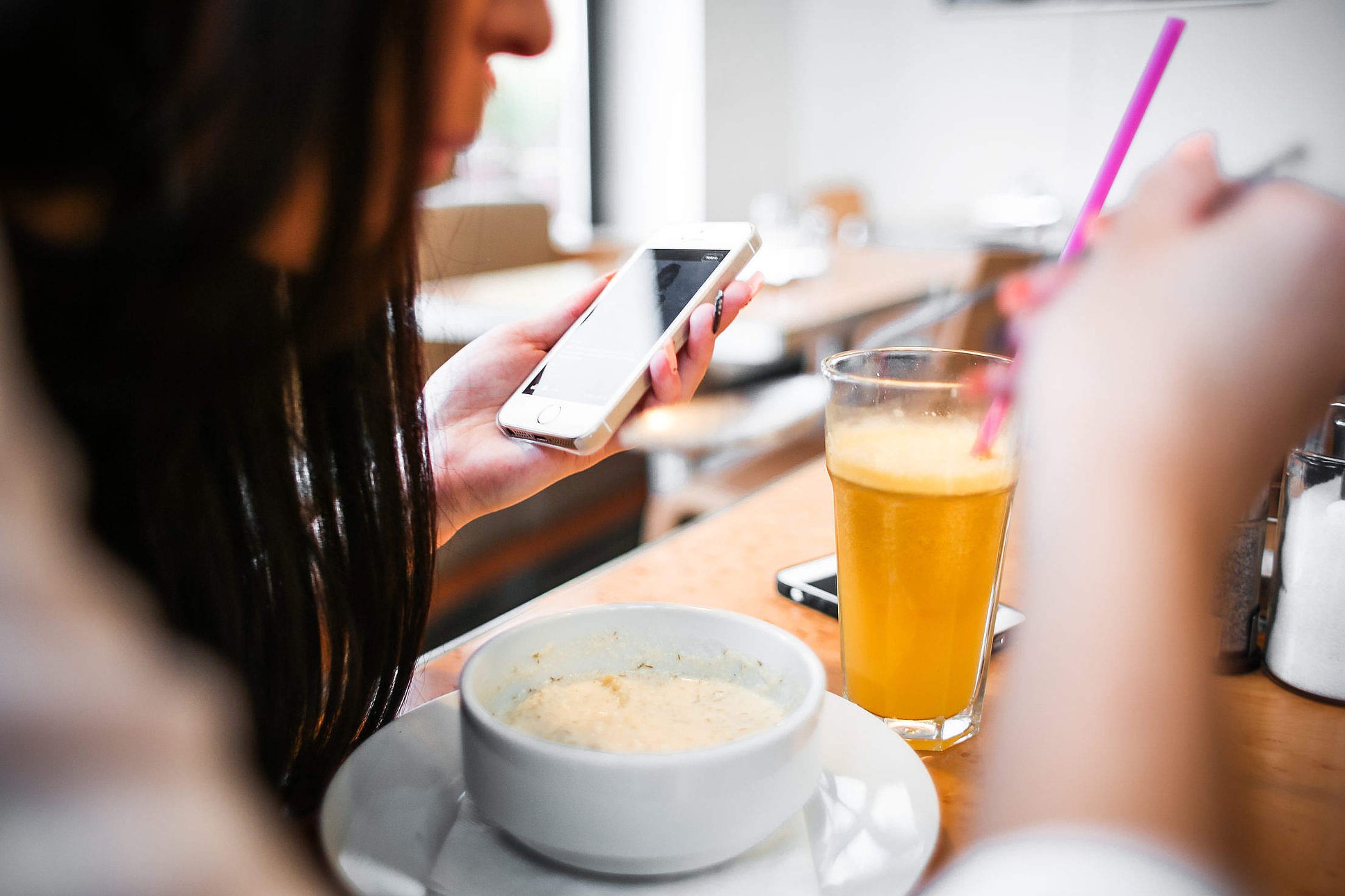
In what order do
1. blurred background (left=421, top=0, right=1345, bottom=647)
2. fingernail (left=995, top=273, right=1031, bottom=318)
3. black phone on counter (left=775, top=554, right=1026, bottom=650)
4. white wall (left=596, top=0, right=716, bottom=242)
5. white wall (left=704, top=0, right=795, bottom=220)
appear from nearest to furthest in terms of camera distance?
fingernail (left=995, top=273, right=1031, bottom=318) < black phone on counter (left=775, top=554, right=1026, bottom=650) < blurred background (left=421, top=0, right=1345, bottom=647) < white wall (left=596, top=0, right=716, bottom=242) < white wall (left=704, top=0, right=795, bottom=220)

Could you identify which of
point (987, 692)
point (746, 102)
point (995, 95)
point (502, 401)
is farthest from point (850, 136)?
point (987, 692)

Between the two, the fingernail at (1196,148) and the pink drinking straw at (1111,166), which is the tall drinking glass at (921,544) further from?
the fingernail at (1196,148)

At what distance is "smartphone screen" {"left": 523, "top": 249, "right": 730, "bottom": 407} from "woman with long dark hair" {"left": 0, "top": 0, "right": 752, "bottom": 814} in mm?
172

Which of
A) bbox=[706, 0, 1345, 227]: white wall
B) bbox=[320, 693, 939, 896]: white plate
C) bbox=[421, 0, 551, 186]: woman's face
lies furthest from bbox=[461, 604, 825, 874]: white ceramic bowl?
bbox=[706, 0, 1345, 227]: white wall

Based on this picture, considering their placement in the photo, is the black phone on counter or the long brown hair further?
the black phone on counter

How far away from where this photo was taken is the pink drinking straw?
469 millimetres

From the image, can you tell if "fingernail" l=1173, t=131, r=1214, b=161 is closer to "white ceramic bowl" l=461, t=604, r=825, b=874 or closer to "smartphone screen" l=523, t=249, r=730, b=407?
"white ceramic bowl" l=461, t=604, r=825, b=874

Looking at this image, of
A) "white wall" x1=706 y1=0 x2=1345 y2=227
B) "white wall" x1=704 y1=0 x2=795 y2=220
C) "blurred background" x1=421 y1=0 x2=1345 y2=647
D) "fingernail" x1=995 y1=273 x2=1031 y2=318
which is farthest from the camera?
"white wall" x1=704 y1=0 x2=795 y2=220

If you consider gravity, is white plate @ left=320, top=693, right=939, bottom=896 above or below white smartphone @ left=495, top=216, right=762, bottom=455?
below

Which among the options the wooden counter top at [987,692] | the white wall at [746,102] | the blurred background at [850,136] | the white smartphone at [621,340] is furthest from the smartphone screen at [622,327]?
the white wall at [746,102]

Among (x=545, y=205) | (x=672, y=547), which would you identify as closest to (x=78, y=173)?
(x=672, y=547)

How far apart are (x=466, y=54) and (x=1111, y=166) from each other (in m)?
0.31

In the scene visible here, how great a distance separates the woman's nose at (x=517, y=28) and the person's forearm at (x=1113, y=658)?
1.04 feet

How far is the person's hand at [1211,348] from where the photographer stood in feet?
1.19
